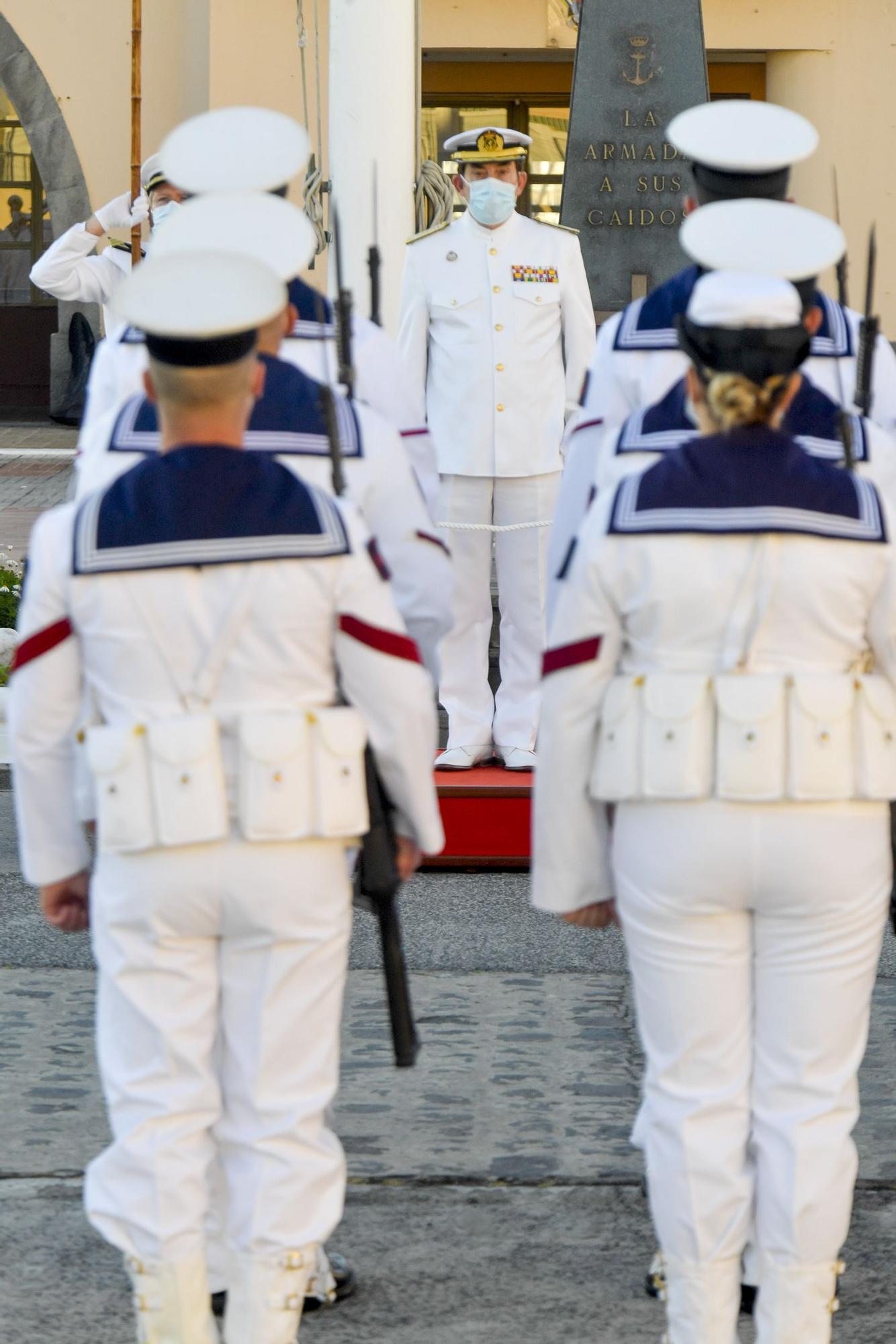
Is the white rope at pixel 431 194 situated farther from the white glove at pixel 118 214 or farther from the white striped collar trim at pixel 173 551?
the white striped collar trim at pixel 173 551

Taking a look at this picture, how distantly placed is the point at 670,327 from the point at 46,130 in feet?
43.5

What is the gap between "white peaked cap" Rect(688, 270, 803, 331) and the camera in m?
2.90

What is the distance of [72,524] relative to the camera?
2.86 meters

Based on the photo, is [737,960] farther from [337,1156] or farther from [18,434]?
[18,434]

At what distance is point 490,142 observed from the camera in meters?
6.16

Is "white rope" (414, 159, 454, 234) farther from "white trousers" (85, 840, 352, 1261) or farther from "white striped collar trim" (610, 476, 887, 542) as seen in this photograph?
"white trousers" (85, 840, 352, 1261)

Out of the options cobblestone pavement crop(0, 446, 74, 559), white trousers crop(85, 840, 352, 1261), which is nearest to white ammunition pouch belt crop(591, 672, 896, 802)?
white trousers crop(85, 840, 352, 1261)

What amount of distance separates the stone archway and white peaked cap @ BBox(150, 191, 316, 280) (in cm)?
1312

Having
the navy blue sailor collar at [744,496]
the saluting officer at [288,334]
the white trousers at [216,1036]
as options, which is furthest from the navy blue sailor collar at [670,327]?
the white trousers at [216,1036]

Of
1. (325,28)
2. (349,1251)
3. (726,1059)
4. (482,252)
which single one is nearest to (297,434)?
(726,1059)

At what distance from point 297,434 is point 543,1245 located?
4.99 ft

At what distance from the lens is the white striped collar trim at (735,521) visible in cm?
285

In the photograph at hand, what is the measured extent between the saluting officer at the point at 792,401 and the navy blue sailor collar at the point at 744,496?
0.92 feet

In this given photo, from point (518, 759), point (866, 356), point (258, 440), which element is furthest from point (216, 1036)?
point (518, 759)
